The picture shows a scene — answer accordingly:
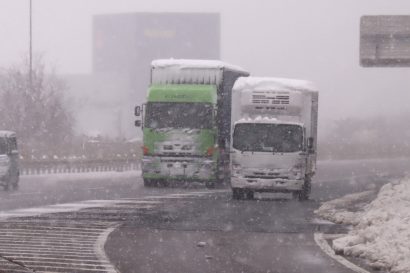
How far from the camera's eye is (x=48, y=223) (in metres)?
17.1

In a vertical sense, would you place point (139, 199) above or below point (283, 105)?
below

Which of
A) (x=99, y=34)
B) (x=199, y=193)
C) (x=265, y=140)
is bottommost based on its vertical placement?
(x=199, y=193)

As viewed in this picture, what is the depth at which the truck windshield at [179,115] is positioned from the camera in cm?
2888

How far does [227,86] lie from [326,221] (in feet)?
40.7

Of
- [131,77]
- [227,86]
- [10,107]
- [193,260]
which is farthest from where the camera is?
[131,77]

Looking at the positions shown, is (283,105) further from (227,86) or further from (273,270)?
(273,270)

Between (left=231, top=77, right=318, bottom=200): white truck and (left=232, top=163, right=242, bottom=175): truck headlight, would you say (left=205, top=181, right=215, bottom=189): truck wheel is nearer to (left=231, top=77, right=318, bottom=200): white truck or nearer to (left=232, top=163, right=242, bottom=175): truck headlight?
(left=231, top=77, right=318, bottom=200): white truck

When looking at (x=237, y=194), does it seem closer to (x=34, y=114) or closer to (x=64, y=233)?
(x=64, y=233)

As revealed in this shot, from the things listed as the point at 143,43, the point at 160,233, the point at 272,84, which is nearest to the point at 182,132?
the point at 272,84

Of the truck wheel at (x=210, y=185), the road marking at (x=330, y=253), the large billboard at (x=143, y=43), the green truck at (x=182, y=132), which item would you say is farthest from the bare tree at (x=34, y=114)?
the large billboard at (x=143, y=43)

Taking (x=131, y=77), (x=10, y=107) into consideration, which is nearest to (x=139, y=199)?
(x=10, y=107)

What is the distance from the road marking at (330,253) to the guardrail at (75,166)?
99.7ft

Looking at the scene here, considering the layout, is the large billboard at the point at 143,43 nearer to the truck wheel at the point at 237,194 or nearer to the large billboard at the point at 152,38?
the large billboard at the point at 152,38

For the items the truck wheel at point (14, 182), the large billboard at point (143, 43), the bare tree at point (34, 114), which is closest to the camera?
the truck wheel at point (14, 182)
